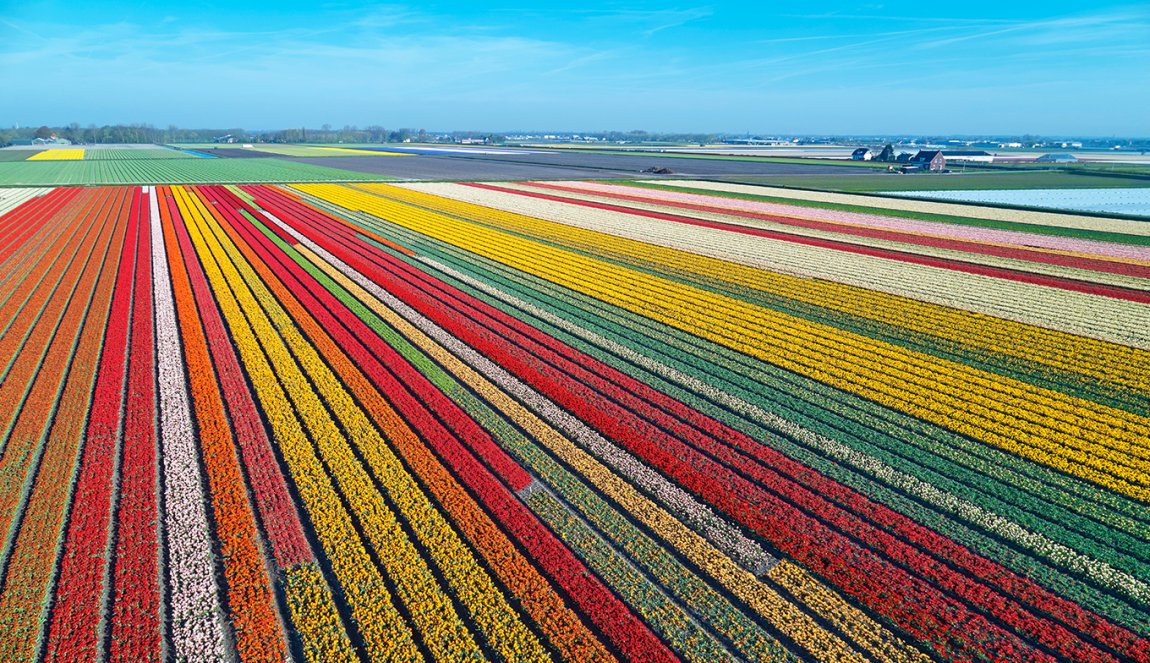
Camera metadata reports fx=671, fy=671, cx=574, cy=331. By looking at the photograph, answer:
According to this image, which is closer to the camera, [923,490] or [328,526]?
[328,526]

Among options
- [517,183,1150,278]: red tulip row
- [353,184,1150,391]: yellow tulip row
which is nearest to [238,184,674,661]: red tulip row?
[353,184,1150,391]: yellow tulip row

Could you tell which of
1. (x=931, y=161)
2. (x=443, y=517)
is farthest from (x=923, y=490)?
(x=931, y=161)

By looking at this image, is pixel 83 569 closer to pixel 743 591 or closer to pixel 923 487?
pixel 743 591

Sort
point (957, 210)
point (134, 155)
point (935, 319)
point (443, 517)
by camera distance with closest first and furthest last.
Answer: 1. point (443, 517)
2. point (935, 319)
3. point (957, 210)
4. point (134, 155)

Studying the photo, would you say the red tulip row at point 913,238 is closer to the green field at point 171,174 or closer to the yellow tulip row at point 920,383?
the yellow tulip row at point 920,383

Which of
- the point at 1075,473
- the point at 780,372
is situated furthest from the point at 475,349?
the point at 1075,473

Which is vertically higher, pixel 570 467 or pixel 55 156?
pixel 55 156

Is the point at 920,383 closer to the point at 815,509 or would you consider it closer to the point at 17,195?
the point at 815,509

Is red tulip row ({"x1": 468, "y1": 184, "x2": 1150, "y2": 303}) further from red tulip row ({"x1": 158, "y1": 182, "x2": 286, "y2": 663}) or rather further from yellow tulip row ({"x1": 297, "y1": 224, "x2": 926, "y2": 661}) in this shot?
red tulip row ({"x1": 158, "y1": 182, "x2": 286, "y2": 663})
